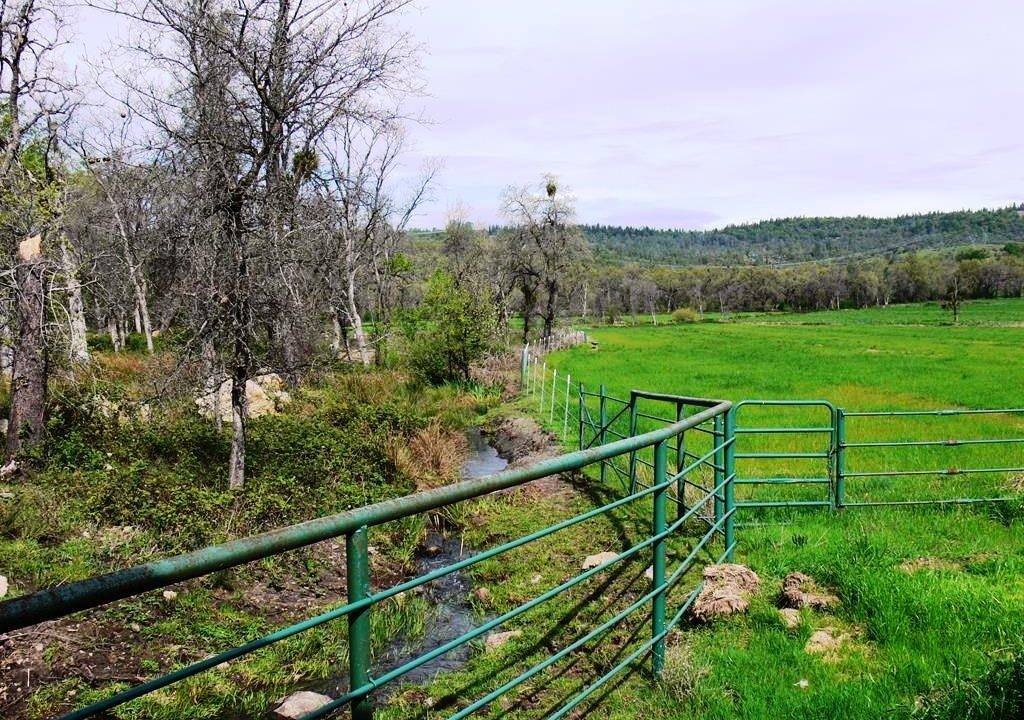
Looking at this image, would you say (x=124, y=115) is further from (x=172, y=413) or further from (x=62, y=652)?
(x=62, y=652)

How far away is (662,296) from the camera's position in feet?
416

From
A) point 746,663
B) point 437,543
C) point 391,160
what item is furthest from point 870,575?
point 391,160

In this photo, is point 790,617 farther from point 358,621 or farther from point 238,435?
point 238,435

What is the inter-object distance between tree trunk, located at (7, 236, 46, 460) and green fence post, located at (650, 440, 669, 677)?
10.0 m

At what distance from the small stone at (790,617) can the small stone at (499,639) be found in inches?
89.4

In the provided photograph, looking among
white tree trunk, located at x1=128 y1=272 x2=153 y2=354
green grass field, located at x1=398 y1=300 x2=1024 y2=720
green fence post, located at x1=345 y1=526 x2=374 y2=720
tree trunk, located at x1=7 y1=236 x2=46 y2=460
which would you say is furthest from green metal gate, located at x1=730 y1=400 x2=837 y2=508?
tree trunk, located at x1=7 y1=236 x2=46 y2=460

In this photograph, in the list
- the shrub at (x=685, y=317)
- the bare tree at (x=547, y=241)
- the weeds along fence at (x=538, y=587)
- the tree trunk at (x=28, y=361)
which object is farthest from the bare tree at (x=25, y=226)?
the shrub at (x=685, y=317)

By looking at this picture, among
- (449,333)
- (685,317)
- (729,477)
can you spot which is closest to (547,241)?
(449,333)

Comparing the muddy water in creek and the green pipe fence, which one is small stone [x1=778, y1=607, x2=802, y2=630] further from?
the muddy water in creek

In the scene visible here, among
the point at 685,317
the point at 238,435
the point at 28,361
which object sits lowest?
the point at 685,317

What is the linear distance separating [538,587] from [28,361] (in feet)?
32.0

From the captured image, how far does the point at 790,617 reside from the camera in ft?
15.5

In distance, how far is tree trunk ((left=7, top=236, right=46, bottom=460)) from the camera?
995 cm

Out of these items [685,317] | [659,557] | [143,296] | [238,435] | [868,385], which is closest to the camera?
[659,557]
